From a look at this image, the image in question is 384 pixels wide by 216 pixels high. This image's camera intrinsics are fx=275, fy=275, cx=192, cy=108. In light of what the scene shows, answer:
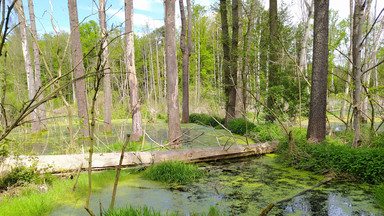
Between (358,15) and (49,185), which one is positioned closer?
(49,185)

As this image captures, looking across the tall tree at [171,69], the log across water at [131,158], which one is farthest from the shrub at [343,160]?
the tall tree at [171,69]

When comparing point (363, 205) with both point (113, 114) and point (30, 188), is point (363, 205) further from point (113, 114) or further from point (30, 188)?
point (113, 114)

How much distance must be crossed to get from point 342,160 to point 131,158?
4.25 metres

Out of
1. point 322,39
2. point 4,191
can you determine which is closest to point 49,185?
point 4,191

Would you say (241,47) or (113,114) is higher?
(241,47)

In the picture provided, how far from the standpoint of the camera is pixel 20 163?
4727 millimetres

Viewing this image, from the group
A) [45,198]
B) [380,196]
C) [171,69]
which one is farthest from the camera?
[171,69]

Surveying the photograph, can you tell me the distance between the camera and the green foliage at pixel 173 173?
524 centimetres

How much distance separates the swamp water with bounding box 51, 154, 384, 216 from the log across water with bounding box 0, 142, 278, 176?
418 millimetres

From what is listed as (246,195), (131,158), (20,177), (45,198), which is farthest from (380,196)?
(20,177)

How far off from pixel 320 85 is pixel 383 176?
8.14 feet

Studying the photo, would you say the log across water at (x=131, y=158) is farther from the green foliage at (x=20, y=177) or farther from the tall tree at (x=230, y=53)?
the tall tree at (x=230, y=53)

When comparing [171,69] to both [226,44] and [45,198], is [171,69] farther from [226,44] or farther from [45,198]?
[226,44]

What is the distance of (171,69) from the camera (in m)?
7.35
